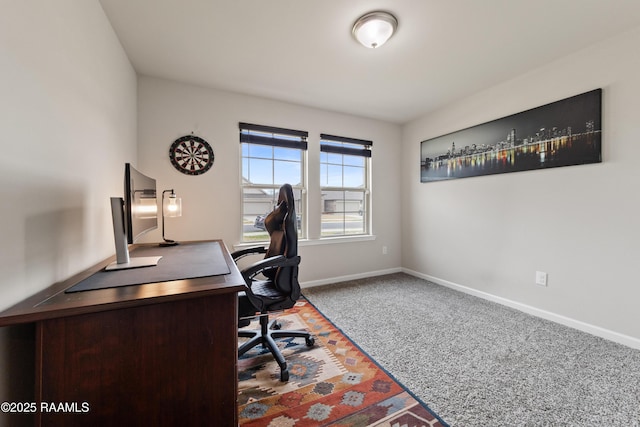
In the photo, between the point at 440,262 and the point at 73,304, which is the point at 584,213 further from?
the point at 73,304

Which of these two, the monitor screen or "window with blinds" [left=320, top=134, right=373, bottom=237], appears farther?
"window with blinds" [left=320, top=134, right=373, bottom=237]

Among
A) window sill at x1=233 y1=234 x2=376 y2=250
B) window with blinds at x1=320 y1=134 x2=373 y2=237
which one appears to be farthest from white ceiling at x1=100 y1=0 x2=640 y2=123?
window sill at x1=233 y1=234 x2=376 y2=250

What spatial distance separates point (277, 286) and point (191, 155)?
1.88 metres

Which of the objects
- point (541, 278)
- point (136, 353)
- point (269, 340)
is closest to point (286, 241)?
point (269, 340)

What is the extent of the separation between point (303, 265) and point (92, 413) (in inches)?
101

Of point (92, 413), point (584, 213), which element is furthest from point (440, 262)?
point (92, 413)

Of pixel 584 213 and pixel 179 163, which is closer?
pixel 584 213

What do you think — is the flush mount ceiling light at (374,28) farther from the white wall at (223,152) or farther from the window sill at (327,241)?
the window sill at (327,241)

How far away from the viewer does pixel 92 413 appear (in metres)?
0.83

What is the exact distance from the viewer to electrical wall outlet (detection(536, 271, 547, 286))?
2.43 meters

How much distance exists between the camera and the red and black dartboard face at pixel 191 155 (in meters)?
2.68

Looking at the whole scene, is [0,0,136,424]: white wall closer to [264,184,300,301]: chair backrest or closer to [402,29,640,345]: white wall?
[264,184,300,301]: chair backrest

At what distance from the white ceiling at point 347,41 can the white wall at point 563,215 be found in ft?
0.75

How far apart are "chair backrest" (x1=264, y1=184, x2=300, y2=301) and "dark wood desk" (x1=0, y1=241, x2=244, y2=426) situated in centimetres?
Answer: 71
